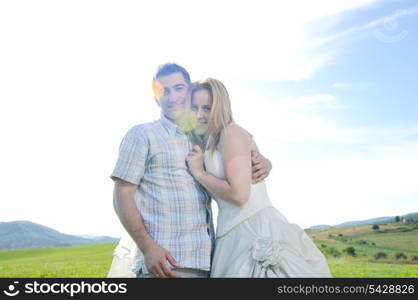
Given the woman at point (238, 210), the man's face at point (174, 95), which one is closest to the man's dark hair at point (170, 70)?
the man's face at point (174, 95)

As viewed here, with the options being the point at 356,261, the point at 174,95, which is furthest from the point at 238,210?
the point at 356,261

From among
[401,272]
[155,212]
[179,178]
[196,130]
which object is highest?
[196,130]

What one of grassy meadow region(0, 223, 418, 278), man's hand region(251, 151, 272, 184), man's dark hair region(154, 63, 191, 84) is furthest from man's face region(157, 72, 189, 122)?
grassy meadow region(0, 223, 418, 278)

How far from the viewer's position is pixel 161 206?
432 centimetres

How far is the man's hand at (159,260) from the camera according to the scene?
4.15 meters

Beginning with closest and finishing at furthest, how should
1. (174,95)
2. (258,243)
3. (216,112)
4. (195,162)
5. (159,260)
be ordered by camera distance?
(159,260) < (258,243) < (195,162) < (216,112) < (174,95)

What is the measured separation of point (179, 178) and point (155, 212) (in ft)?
1.28

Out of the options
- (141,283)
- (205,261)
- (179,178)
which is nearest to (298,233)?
(205,261)

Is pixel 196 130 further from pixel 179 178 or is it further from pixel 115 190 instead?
pixel 115 190

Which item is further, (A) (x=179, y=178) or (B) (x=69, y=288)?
(B) (x=69, y=288)

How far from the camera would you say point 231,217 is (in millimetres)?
4484

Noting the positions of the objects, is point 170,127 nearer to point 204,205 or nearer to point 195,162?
point 195,162

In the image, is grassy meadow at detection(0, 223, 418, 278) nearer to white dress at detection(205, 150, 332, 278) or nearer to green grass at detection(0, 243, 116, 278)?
green grass at detection(0, 243, 116, 278)

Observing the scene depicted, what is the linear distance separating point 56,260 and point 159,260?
60.1 ft
